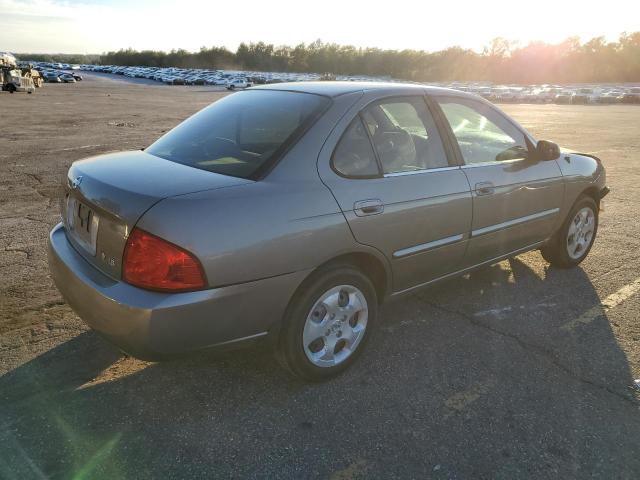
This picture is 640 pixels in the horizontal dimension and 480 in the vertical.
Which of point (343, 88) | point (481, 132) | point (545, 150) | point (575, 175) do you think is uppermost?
point (343, 88)

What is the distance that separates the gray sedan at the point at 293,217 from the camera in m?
2.33

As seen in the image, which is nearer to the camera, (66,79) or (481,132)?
(481,132)

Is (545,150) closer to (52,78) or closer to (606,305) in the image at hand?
(606,305)

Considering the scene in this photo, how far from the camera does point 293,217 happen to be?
8.37 ft

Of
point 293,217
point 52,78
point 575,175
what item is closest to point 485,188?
point 575,175

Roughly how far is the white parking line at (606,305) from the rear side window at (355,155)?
199 cm

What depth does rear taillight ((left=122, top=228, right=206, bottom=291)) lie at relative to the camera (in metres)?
2.28

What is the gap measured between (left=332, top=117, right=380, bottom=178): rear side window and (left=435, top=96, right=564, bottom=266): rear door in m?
0.84

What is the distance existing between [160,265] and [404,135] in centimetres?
185

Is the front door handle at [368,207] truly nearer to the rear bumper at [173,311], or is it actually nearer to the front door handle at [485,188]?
the rear bumper at [173,311]

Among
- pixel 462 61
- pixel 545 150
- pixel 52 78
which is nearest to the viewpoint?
pixel 545 150

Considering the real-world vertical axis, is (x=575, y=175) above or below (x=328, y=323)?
above

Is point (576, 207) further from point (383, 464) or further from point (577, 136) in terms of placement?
point (577, 136)

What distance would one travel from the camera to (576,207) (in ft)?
15.3
